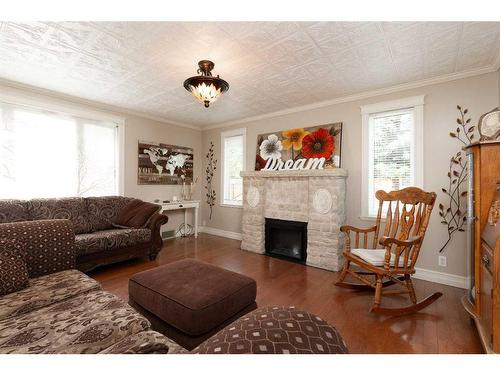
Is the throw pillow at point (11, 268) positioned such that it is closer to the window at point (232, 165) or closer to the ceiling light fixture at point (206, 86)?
the ceiling light fixture at point (206, 86)

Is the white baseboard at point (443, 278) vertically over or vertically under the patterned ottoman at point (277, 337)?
under

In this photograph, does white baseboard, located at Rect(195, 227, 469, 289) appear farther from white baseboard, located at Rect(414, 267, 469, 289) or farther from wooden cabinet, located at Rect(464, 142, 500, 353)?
wooden cabinet, located at Rect(464, 142, 500, 353)

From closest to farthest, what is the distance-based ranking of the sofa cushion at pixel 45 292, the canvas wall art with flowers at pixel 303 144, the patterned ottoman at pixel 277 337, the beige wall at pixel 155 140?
the patterned ottoman at pixel 277 337, the sofa cushion at pixel 45 292, the canvas wall art with flowers at pixel 303 144, the beige wall at pixel 155 140

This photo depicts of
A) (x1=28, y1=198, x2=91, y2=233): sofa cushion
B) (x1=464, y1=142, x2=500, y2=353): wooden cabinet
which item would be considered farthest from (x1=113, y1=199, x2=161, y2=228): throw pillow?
(x1=464, y1=142, x2=500, y2=353): wooden cabinet

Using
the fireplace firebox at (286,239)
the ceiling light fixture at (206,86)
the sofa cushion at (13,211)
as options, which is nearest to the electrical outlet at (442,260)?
the fireplace firebox at (286,239)

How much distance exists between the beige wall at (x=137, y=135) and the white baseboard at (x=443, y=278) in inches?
165

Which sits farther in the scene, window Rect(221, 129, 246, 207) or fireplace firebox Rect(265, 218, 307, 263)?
window Rect(221, 129, 246, 207)

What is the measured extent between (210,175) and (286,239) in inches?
94.8

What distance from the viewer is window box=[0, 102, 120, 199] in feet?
10.2

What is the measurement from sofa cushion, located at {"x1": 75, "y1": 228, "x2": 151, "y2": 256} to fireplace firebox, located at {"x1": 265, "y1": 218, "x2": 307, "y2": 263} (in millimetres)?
1881

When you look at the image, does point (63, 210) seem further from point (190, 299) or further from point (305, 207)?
point (305, 207)

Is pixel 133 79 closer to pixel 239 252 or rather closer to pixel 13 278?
pixel 13 278

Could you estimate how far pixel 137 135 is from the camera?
170 inches

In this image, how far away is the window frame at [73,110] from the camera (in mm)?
3076
